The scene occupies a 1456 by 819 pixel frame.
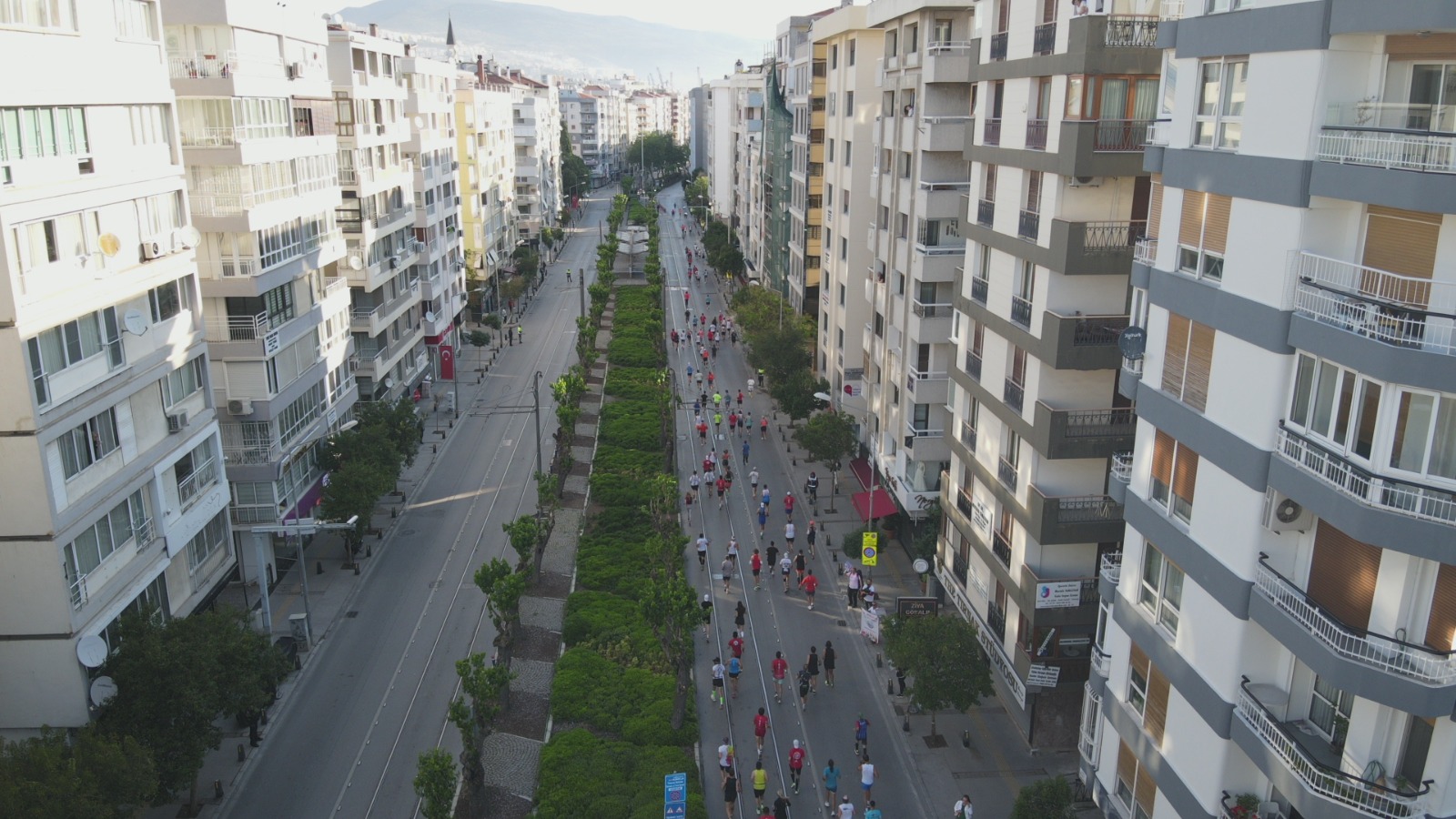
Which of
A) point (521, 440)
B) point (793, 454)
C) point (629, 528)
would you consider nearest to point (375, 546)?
point (629, 528)

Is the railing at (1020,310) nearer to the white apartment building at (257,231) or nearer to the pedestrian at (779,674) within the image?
the pedestrian at (779,674)

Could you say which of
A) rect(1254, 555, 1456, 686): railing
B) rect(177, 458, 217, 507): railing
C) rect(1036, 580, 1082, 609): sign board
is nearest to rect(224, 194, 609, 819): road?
rect(177, 458, 217, 507): railing

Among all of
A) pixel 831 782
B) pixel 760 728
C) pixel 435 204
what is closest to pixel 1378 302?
pixel 831 782

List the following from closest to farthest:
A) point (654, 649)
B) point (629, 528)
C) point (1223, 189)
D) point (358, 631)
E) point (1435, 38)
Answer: point (1435, 38)
point (1223, 189)
point (654, 649)
point (358, 631)
point (629, 528)

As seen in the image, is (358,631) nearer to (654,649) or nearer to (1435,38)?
(654,649)

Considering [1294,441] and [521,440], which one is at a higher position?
[1294,441]

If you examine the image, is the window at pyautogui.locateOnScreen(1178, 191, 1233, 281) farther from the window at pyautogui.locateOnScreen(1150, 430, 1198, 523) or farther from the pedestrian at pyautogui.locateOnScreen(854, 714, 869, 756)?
the pedestrian at pyautogui.locateOnScreen(854, 714, 869, 756)
